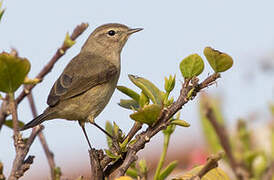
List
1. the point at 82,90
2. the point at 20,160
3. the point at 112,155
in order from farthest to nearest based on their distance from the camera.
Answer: the point at 82,90, the point at 112,155, the point at 20,160

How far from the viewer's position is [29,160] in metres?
1.55

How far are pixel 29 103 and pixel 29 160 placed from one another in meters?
0.83

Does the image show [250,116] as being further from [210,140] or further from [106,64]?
[106,64]

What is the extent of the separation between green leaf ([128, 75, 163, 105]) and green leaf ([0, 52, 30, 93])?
20.1 inches

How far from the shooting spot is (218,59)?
164 cm

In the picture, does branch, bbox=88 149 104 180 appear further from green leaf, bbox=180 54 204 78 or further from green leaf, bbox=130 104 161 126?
green leaf, bbox=180 54 204 78

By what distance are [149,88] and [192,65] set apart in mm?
271

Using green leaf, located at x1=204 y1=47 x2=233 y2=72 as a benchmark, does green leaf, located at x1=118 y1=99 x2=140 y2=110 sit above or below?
below

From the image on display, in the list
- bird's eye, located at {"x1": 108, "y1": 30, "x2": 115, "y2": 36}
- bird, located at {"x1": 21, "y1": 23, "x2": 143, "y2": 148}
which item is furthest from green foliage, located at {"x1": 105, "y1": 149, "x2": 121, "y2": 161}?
bird's eye, located at {"x1": 108, "y1": 30, "x2": 115, "y2": 36}

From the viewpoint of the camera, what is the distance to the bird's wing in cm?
386

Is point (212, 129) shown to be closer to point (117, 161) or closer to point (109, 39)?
point (117, 161)

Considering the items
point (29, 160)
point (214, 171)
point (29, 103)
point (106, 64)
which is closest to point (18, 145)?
point (29, 160)

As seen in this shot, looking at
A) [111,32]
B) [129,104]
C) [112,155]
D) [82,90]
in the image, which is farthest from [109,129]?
[111,32]

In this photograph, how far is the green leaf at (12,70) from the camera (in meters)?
1.48
